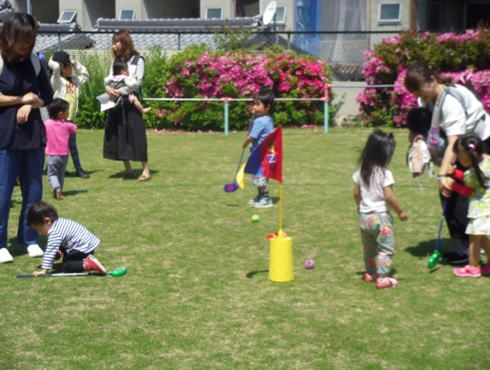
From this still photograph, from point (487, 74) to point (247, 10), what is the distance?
11.2 meters

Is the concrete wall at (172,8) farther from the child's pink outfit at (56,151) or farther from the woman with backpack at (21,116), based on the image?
the woman with backpack at (21,116)

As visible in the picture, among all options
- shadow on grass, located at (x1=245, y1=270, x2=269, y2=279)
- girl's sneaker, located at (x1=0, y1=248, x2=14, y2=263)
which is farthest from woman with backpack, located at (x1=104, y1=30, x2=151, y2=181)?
shadow on grass, located at (x1=245, y1=270, x2=269, y2=279)

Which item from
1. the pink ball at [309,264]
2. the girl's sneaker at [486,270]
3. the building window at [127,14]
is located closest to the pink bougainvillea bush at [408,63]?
the girl's sneaker at [486,270]

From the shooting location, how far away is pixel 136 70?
1062 cm

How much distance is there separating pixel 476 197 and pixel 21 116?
3.70 meters

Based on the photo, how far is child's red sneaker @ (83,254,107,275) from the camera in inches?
247

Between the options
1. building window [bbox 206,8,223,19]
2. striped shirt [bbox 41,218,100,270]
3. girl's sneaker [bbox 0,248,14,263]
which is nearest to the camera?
striped shirt [bbox 41,218,100,270]

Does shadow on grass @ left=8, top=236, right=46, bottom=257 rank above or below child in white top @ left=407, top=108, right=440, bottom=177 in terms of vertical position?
below

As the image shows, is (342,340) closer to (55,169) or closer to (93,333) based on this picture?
(93,333)

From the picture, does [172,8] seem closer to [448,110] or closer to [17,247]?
[17,247]

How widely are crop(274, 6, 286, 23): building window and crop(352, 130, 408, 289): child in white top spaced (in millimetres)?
17815

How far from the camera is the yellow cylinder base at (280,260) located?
606 centimetres

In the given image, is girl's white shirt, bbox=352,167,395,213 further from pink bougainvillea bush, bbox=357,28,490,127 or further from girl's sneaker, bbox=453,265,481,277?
pink bougainvillea bush, bbox=357,28,490,127

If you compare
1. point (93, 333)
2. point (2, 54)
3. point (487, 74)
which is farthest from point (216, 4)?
point (93, 333)
